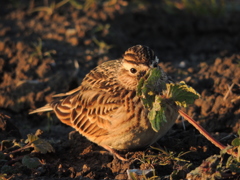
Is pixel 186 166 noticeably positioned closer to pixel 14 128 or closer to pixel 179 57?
pixel 14 128

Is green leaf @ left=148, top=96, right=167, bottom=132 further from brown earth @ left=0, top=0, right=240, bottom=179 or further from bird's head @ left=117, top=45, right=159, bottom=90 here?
bird's head @ left=117, top=45, right=159, bottom=90

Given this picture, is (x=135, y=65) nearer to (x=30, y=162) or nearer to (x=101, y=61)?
(x=30, y=162)

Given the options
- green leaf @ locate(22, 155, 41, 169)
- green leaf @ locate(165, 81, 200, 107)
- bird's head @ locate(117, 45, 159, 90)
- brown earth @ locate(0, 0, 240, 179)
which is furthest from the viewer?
brown earth @ locate(0, 0, 240, 179)

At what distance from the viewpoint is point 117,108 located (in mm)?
5578

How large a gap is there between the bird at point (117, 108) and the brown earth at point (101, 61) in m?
0.25

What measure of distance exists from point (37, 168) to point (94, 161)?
730 mm

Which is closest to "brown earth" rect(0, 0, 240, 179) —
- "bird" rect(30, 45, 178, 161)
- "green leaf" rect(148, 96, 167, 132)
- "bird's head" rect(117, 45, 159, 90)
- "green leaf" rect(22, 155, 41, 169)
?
"green leaf" rect(22, 155, 41, 169)

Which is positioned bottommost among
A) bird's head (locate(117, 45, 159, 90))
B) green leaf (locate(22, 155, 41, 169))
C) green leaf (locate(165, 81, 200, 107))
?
green leaf (locate(22, 155, 41, 169))

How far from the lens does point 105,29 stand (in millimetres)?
9648

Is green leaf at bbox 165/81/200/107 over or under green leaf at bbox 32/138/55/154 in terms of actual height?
over

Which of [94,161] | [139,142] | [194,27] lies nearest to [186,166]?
[139,142]

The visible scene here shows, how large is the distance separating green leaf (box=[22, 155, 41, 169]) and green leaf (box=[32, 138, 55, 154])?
128mm

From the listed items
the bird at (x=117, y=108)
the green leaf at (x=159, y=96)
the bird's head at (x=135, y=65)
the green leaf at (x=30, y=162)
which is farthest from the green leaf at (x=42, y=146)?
the green leaf at (x=159, y=96)

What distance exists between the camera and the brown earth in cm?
576
